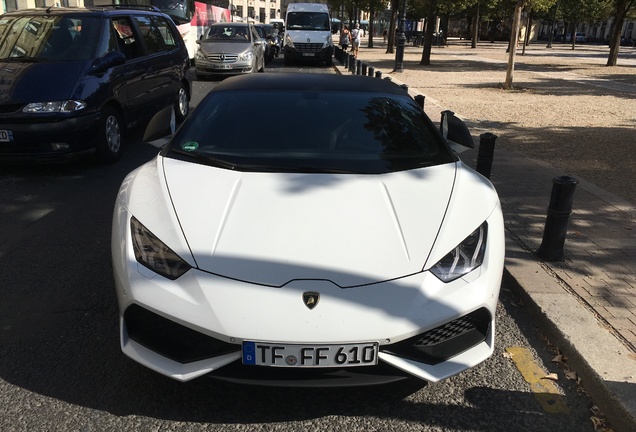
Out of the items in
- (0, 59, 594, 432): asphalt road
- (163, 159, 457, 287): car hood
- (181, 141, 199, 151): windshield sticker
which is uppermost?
(181, 141, 199, 151): windshield sticker

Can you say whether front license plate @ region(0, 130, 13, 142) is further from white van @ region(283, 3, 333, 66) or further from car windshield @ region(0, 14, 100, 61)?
white van @ region(283, 3, 333, 66)

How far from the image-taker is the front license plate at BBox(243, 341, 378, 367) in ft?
7.52

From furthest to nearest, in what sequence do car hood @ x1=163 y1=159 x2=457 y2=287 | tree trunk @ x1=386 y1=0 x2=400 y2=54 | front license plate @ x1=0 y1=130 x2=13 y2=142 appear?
tree trunk @ x1=386 y1=0 x2=400 y2=54
front license plate @ x1=0 y1=130 x2=13 y2=142
car hood @ x1=163 y1=159 x2=457 y2=287

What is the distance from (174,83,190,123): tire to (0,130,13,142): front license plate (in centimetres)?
361

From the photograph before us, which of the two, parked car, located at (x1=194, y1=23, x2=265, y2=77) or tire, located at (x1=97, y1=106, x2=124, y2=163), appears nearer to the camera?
tire, located at (x1=97, y1=106, x2=124, y2=163)

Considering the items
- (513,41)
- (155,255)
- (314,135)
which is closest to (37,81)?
(314,135)

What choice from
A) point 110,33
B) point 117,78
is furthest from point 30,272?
point 110,33

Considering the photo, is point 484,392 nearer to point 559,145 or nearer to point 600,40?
point 559,145

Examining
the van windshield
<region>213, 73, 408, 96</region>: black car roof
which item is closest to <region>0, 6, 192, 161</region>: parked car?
<region>213, 73, 408, 96</region>: black car roof

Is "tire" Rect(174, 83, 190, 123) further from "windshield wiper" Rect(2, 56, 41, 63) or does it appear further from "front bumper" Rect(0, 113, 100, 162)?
"front bumper" Rect(0, 113, 100, 162)

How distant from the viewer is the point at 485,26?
73875 millimetres

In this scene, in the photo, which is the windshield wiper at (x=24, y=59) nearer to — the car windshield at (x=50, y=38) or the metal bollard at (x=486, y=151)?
the car windshield at (x=50, y=38)

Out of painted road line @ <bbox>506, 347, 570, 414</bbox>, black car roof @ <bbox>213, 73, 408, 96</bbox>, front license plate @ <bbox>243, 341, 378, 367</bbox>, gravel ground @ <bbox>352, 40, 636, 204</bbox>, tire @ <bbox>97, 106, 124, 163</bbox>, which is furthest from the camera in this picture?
gravel ground @ <bbox>352, 40, 636, 204</bbox>

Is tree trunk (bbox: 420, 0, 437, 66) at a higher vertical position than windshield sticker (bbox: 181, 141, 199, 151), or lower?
higher
